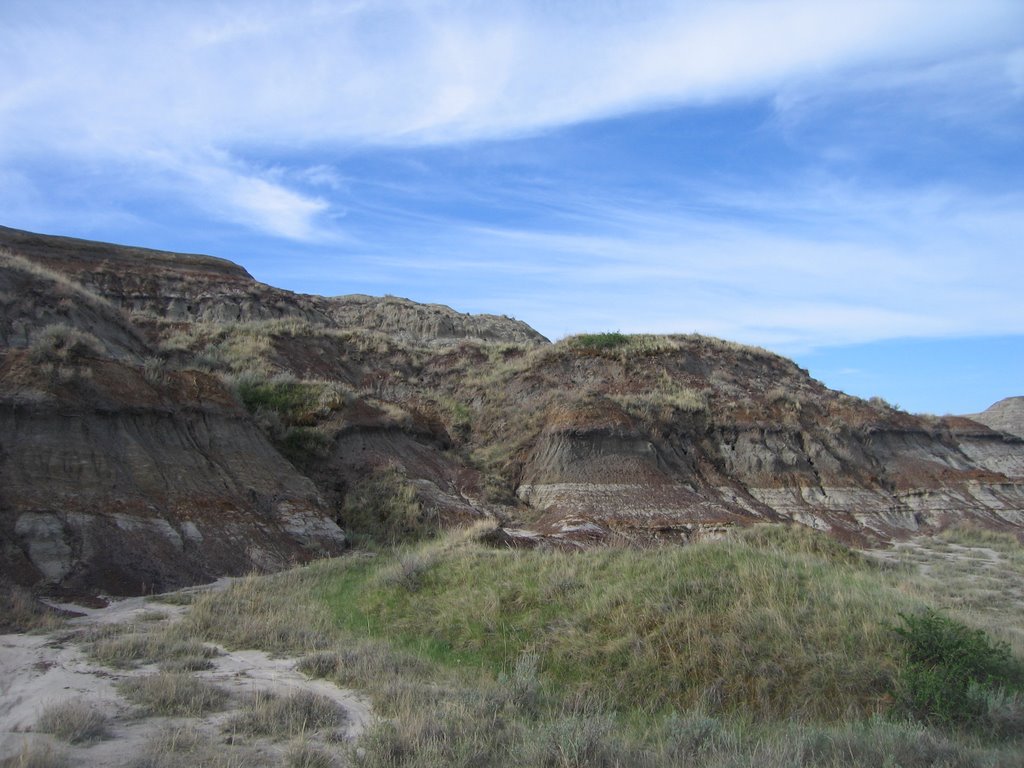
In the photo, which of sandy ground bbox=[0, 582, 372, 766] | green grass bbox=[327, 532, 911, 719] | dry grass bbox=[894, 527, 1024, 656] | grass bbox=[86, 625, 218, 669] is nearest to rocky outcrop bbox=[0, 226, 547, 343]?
grass bbox=[86, 625, 218, 669]

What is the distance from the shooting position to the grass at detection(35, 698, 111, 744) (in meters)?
6.30

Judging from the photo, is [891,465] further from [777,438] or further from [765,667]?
[765,667]

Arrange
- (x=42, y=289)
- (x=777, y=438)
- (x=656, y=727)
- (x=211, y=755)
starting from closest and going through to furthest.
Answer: (x=211, y=755) → (x=656, y=727) → (x=42, y=289) → (x=777, y=438)

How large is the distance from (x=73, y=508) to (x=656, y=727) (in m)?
12.5

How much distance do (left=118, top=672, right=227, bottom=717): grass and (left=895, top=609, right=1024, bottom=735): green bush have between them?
7016 mm

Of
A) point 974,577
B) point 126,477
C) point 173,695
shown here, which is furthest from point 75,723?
point 974,577

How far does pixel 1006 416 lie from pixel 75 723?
63318mm

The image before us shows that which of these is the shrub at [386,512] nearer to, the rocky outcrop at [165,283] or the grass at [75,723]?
the grass at [75,723]

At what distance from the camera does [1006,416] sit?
54875 millimetres

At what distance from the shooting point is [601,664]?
912 cm

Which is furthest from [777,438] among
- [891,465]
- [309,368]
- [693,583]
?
[693,583]

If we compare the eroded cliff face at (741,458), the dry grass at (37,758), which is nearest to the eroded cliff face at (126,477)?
the dry grass at (37,758)

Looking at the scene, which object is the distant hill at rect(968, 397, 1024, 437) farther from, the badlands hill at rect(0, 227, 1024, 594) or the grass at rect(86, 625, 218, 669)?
the grass at rect(86, 625, 218, 669)

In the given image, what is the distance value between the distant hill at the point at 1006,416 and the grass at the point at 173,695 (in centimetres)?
5771
